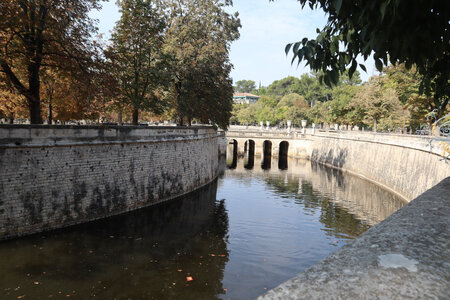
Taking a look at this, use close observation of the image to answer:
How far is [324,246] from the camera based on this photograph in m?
16.0

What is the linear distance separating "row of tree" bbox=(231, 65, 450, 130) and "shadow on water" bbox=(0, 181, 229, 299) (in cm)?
813

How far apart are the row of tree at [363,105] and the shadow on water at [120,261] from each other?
8135mm

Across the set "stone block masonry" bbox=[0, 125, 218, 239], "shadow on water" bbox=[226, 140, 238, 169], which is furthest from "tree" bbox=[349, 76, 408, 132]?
"stone block masonry" bbox=[0, 125, 218, 239]

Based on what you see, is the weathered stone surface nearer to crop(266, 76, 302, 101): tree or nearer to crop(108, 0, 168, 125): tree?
crop(108, 0, 168, 125): tree

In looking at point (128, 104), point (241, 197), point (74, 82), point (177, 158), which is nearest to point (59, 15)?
point (74, 82)

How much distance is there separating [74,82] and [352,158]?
33.5 m

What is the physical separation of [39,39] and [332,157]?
39.8m

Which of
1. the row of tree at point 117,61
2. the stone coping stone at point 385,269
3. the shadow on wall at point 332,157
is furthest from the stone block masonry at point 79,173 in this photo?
the shadow on wall at point 332,157

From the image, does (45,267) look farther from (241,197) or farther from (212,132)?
(212,132)

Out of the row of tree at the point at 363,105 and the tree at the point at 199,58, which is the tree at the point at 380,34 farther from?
the tree at the point at 199,58

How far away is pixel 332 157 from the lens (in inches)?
1864

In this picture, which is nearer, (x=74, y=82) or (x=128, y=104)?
(x=74, y=82)

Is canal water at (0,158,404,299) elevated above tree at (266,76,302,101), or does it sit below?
below

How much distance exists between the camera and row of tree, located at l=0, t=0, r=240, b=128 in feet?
54.7
